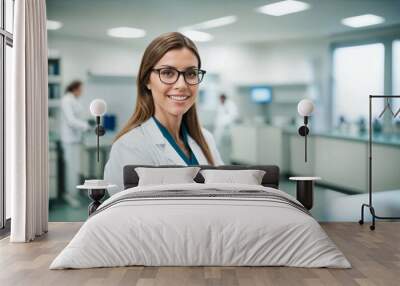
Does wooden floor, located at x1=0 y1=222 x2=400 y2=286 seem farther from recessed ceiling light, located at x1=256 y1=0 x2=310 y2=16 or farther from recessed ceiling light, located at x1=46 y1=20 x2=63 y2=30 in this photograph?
recessed ceiling light, located at x1=256 y1=0 x2=310 y2=16

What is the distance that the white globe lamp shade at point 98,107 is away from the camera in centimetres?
616

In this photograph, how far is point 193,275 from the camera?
3812 millimetres

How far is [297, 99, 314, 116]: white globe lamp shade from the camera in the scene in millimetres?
6156

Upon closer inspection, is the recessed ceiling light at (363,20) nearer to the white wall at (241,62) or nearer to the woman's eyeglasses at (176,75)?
the white wall at (241,62)

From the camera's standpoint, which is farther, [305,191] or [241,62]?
[241,62]

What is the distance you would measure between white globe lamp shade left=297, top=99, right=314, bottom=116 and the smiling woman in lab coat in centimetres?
102

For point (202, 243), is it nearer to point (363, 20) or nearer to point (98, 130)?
point (98, 130)

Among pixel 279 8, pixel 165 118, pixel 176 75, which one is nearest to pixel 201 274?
pixel 165 118

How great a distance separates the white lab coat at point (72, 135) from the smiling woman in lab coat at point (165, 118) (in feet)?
1.66

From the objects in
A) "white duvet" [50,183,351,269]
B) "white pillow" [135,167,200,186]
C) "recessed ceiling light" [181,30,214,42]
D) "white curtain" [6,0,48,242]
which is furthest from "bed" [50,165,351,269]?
"recessed ceiling light" [181,30,214,42]

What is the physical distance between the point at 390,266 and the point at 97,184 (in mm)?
2920

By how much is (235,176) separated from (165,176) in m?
0.68

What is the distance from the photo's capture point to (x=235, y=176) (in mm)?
5629

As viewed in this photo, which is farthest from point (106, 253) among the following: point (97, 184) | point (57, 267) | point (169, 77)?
point (169, 77)
